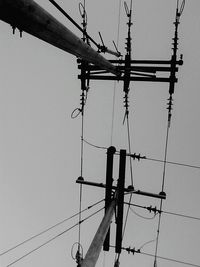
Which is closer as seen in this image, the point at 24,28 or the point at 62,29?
the point at 24,28

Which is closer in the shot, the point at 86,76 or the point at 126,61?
the point at 126,61

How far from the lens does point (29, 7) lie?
1945 mm

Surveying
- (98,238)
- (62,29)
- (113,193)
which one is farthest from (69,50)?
(113,193)

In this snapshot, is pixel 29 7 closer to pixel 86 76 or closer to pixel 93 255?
pixel 93 255

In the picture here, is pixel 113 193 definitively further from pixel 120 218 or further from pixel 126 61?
pixel 126 61

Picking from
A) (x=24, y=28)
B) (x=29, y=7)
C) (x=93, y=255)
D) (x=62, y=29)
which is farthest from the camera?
(x=93, y=255)

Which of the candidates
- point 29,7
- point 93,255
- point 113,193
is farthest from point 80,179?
point 29,7

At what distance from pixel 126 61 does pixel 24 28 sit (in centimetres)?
619

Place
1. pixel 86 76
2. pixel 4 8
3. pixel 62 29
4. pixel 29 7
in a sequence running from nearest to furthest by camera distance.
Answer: pixel 4 8
pixel 29 7
pixel 62 29
pixel 86 76

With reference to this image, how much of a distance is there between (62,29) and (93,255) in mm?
3082

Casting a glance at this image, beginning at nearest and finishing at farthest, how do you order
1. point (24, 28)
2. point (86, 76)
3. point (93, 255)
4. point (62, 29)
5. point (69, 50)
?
point (24, 28)
point (62, 29)
point (69, 50)
point (93, 255)
point (86, 76)

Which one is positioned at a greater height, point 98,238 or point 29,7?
point 29,7

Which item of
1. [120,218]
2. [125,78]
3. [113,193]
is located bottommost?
[120,218]

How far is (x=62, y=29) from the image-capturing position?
252 cm
